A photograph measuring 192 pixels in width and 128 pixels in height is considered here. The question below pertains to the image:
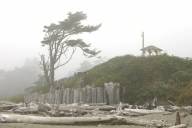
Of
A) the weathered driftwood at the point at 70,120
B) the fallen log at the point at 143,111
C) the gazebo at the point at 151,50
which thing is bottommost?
the weathered driftwood at the point at 70,120

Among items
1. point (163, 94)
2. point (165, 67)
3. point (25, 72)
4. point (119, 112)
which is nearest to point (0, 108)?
point (119, 112)

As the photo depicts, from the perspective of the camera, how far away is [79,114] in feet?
55.0

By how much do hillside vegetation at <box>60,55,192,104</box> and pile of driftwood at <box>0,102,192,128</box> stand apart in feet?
11.6

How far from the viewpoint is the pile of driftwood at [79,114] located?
12242mm

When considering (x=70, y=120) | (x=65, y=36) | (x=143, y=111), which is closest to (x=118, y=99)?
(x=143, y=111)

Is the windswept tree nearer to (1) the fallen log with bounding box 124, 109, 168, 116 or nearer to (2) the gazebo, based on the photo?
(2) the gazebo

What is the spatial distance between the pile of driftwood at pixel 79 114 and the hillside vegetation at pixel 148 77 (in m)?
3.54

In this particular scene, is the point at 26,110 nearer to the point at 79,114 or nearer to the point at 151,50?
the point at 79,114

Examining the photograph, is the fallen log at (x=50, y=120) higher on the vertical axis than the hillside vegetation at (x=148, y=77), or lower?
lower

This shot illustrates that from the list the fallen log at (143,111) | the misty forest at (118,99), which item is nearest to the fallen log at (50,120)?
the misty forest at (118,99)

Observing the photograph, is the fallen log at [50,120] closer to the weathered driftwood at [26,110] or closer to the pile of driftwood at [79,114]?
the pile of driftwood at [79,114]

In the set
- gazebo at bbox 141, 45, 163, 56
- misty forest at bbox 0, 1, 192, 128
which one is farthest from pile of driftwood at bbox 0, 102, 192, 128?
gazebo at bbox 141, 45, 163, 56

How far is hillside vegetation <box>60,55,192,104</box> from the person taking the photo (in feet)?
75.1

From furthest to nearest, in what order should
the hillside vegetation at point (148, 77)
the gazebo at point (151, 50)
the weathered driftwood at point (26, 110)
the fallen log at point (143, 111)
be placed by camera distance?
1. the gazebo at point (151, 50)
2. the hillside vegetation at point (148, 77)
3. the fallen log at point (143, 111)
4. the weathered driftwood at point (26, 110)
